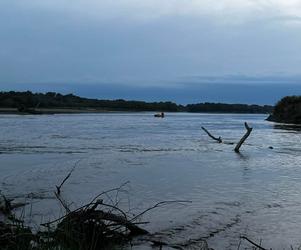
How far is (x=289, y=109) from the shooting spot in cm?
8456

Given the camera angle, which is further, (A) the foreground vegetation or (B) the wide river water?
(A) the foreground vegetation

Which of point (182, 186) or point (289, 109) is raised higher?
point (289, 109)

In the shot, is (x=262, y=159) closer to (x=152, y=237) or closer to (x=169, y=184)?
(x=169, y=184)

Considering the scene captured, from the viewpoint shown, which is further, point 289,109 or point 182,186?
point 289,109

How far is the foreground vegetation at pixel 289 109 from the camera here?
81312 millimetres

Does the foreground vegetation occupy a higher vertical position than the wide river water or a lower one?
higher

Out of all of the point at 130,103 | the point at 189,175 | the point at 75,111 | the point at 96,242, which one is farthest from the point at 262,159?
the point at 130,103

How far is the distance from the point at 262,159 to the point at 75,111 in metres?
140

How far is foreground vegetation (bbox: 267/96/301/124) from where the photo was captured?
267 feet

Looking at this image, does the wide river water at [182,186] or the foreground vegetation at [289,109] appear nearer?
the wide river water at [182,186]

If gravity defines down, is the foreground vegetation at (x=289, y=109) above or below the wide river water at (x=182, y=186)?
above

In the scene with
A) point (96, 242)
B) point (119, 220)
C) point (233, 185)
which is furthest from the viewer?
point (233, 185)

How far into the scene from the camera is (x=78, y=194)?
1673 cm

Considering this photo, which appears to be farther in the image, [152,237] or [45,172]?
[45,172]
